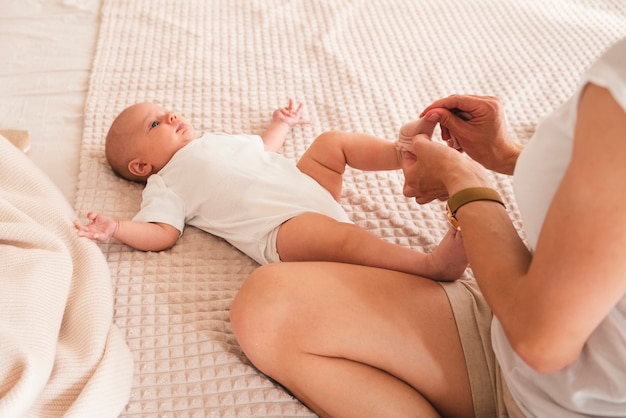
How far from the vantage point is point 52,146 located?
1418 millimetres

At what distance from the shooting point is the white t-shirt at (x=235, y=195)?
119 cm

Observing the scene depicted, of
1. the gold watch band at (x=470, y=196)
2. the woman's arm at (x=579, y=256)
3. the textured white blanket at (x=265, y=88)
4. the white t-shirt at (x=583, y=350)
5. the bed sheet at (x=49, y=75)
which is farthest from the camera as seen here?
the bed sheet at (x=49, y=75)

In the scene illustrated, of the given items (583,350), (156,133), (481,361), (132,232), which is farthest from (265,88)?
(583,350)

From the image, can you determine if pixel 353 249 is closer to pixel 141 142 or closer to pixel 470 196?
pixel 470 196

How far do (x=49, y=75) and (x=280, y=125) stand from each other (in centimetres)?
62

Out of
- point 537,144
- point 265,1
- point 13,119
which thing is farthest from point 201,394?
point 265,1

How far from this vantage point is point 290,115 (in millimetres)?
1508

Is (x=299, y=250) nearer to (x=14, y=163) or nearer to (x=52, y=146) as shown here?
(x=14, y=163)

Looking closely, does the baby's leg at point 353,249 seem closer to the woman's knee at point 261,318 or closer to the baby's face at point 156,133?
the woman's knee at point 261,318

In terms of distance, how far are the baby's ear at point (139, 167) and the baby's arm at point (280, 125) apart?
26 centimetres

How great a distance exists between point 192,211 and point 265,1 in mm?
959

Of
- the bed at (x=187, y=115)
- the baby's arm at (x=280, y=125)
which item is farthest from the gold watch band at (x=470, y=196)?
the baby's arm at (x=280, y=125)

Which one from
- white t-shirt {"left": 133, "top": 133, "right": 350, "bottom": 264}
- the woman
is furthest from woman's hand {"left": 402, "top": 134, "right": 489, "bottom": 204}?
white t-shirt {"left": 133, "top": 133, "right": 350, "bottom": 264}

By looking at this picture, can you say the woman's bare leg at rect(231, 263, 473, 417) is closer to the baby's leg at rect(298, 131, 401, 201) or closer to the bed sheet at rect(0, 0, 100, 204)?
the baby's leg at rect(298, 131, 401, 201)
